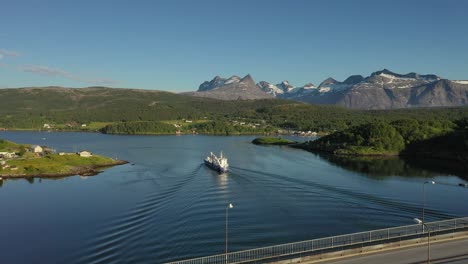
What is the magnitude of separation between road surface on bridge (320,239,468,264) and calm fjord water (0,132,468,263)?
38.1ft

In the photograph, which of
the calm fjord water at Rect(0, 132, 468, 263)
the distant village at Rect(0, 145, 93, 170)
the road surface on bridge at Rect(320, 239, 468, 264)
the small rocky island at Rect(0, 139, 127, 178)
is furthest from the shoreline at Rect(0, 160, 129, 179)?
the road surface on bridge at Rect(320, 239, 468, 264)

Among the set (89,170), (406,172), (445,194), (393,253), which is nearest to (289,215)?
(393,253)

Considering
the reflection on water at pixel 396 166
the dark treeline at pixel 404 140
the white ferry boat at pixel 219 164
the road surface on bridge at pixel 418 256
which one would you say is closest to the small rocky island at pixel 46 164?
the white ferry boat at pixel 219 164

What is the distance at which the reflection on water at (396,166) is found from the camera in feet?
312

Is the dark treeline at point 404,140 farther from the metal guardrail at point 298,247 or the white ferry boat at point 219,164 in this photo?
the metal guardrail at point 298,247

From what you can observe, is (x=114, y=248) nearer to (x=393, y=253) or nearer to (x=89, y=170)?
(x=393, y=253)

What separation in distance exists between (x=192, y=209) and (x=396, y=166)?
2822 inches

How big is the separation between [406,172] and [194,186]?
54704 mm

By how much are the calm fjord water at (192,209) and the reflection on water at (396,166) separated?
4.44 feet

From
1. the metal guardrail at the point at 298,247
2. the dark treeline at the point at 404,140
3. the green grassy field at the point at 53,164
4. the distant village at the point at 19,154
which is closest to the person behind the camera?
the metal guardrail at the point at 298,247

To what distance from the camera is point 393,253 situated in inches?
1422

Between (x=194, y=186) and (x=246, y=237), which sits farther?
(x=194, y=186)

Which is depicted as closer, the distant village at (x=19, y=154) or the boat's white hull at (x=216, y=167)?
the boat's white hull at (x=216, y=167)

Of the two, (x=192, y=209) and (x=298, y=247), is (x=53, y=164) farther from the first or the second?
(x=298, y=247)
